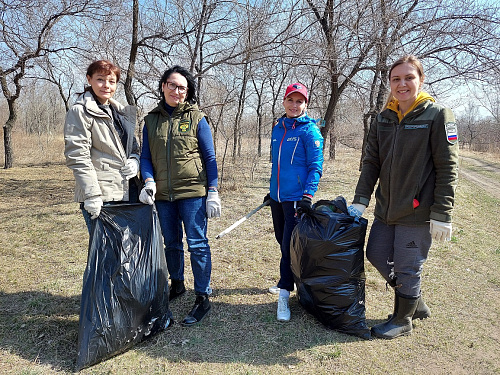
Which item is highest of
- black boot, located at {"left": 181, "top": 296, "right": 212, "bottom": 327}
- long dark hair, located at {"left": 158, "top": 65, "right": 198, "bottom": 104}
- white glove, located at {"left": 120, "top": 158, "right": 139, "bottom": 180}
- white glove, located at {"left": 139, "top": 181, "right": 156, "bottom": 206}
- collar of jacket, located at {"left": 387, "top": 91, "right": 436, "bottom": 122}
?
long dark hair, located at {"left": 158, "top": 65, "right": 198, "bottom": 104}

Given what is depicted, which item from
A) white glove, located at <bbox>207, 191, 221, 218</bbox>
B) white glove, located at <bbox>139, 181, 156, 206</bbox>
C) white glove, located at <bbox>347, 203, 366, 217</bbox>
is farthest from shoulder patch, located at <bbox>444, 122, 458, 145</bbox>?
white glove, located at <bbox>139, 181, 156, 206</bbox>

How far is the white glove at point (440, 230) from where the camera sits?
200 centimetres

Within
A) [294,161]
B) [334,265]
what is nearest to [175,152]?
[294,161]

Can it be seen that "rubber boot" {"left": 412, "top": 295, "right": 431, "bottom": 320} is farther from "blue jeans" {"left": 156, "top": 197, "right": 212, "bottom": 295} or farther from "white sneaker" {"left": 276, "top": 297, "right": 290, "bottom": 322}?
"blue jeans" {"left": 156, "top": 197, "right": 212, "bottom": 295}

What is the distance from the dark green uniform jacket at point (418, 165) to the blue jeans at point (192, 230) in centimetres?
126

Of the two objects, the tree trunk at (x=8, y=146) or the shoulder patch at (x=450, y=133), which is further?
the tree trunk at (x=8, y=146)

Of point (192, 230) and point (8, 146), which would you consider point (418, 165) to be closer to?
point (192, 230)

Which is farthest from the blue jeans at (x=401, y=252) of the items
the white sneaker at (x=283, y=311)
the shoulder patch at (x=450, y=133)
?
the white sneaker at (x=283, y=311)

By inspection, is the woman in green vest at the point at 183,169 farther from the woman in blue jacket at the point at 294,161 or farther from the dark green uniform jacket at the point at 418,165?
the dark green uniform jacket at the point at 418,165

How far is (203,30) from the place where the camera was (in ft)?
19.1

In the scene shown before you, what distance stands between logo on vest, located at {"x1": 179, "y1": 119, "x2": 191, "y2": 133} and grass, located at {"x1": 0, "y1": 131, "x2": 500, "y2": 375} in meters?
1.38

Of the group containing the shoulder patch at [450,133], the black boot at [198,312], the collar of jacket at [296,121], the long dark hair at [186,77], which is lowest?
the black boot at [198,312]

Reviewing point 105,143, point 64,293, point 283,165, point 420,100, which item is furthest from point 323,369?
point 64,293

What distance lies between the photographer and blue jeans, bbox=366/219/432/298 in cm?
220
